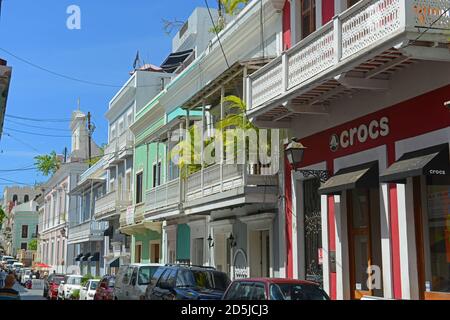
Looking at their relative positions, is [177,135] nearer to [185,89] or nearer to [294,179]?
[185,89]

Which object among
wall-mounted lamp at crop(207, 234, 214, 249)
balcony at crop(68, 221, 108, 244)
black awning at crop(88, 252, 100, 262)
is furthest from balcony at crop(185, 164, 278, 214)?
black awning at crop(88, 252, 100, 262)

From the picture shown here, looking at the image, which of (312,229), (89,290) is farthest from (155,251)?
(312,229)

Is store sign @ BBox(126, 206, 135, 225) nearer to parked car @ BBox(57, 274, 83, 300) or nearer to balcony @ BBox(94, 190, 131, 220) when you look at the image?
balcony @ BBox(94, 190, 131, 220)

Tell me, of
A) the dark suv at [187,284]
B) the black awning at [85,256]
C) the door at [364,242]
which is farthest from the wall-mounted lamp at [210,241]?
the black awning at [85,256]

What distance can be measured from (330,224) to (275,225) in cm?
293

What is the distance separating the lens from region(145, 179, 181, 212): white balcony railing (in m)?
22.8

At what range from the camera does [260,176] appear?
56.7 feet

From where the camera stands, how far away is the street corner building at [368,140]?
435 inches

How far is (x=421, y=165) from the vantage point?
10.9 m

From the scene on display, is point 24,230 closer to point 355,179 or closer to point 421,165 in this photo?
point 355,179

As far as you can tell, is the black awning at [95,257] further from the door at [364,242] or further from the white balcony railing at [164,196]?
the door at [364,242]

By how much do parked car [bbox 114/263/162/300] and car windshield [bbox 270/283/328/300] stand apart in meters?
6.90
